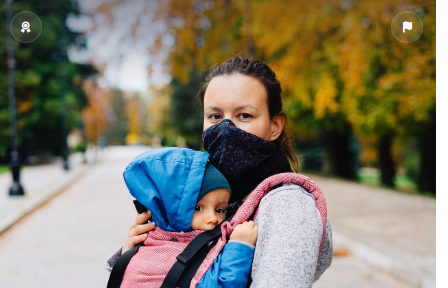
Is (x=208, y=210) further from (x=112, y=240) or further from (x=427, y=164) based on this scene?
(x=427, y=164)

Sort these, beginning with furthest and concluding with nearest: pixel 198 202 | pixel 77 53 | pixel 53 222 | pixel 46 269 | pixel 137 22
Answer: pixel 77 53
pixel 137 22
pixel 53 222
pixel 46 269
pixel 198 202

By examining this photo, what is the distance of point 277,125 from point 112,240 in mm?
6272

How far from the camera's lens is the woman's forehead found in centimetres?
161

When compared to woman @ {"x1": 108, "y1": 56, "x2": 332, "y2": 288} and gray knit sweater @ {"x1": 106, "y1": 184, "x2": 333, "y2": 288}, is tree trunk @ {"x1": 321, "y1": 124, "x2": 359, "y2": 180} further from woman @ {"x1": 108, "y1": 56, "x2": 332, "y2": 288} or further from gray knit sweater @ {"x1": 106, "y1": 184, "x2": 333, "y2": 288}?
gray knit sweater @ {"x1": 106, "y1": 184, "x2": 333, "y2": 288}

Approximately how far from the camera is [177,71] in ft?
51.5

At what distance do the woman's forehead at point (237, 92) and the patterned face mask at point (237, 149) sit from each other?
0.08 m

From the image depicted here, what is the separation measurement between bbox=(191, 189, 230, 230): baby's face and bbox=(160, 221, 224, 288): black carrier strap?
77 mm

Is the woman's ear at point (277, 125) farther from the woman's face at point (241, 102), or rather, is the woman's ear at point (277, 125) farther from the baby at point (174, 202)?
the baby at point (174, 202)

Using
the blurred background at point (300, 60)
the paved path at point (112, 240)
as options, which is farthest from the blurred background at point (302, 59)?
the paved path at point (112, 240)

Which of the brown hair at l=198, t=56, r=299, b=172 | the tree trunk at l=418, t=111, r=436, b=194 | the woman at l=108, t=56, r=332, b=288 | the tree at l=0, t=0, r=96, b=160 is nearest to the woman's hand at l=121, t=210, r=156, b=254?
the woman at l=108, t=56, r=332, b=288

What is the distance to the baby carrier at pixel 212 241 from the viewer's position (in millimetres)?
1378

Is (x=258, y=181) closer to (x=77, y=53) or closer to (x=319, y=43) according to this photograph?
(x=319, y=43)

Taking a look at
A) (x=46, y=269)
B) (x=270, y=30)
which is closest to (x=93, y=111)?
(x=270, y=30)
